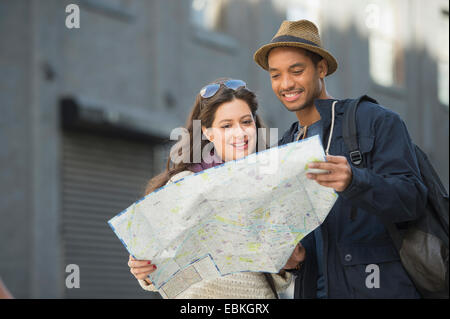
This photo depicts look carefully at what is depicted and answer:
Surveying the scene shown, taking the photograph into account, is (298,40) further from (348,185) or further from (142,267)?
(142,267)

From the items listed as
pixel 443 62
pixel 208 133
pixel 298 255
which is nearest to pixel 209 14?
pixel 443 62

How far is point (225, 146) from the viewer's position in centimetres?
354

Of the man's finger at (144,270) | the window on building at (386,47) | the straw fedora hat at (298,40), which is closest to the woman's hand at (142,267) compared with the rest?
the man's finger at (144,270)

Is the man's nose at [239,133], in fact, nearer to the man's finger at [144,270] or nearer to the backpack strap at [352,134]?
the backpack strap at [352,134]

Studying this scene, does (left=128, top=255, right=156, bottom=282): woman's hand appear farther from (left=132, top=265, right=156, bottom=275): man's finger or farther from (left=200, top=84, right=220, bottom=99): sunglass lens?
(left=200, top=84, right=220, bottom=99): sunglass lens

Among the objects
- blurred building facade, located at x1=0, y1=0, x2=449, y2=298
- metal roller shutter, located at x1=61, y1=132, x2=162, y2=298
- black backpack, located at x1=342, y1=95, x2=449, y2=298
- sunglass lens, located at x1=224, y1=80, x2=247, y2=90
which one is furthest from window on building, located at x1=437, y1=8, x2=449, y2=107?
black backpack, located at x1=342, y1=95, x2=449, y2=298

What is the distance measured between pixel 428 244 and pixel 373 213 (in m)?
0.24

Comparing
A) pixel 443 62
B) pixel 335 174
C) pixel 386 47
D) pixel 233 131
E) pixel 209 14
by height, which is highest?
pixel 386 47

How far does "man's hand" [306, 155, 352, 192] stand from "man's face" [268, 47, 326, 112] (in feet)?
2.43

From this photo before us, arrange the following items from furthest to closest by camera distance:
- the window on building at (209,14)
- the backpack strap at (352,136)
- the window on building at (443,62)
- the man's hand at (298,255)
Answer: the window on building at (443,62) → the window on building at (209,14) → the man's hand at (298,255) → the backpack strap at (352,136)

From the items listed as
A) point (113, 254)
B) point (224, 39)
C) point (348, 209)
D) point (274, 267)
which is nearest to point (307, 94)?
point (348, 209)

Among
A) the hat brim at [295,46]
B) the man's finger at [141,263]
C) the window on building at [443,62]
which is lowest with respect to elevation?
the man's finger at [141,263]

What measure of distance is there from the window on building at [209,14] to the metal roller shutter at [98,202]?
2951 mm

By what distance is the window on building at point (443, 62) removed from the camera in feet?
70.6
